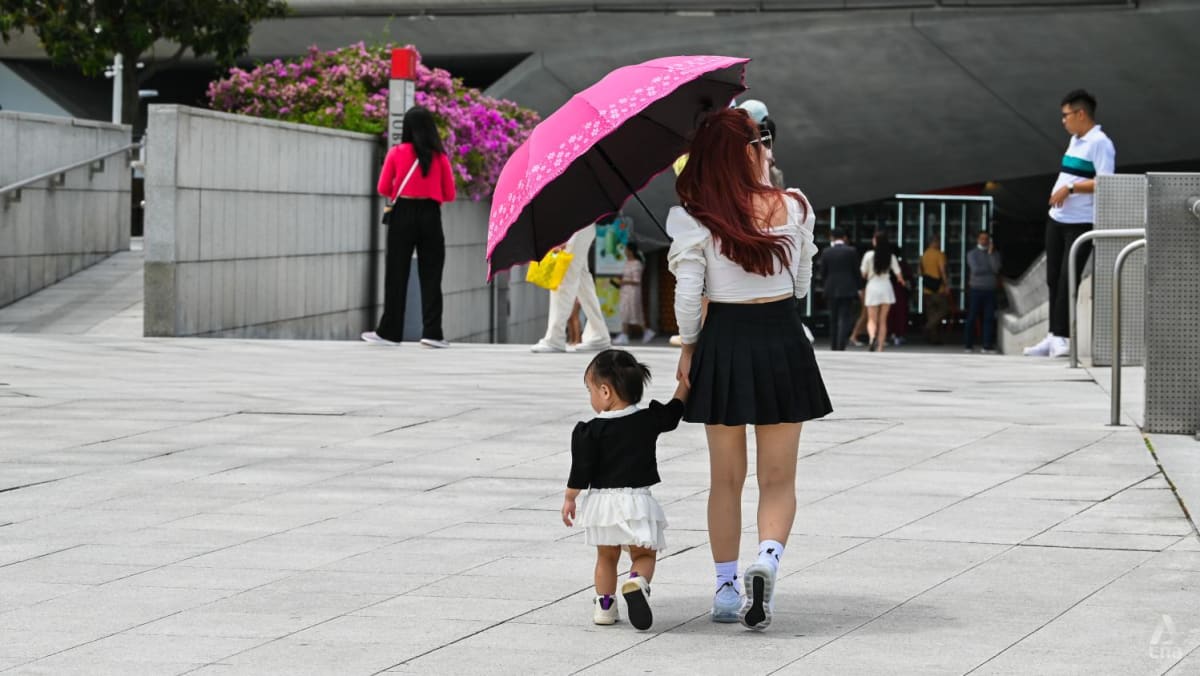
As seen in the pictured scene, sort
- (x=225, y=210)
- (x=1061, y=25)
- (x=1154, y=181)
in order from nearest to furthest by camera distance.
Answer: (x=1154, y=181), (x=225, y=210), (x=1061, y=25)

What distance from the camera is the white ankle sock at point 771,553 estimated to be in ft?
17.0

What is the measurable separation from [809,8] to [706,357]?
2781 centimetres

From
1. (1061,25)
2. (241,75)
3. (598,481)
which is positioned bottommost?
(598,481)

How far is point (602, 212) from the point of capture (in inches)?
221

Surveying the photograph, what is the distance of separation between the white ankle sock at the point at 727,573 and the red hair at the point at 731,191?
854 mm

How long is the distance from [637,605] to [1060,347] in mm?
9934

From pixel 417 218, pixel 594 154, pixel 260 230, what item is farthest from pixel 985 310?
pixel 594 154

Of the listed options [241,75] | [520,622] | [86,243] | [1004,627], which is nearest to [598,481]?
[520,622]

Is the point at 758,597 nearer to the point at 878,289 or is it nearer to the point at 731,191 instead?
the point at 731,191

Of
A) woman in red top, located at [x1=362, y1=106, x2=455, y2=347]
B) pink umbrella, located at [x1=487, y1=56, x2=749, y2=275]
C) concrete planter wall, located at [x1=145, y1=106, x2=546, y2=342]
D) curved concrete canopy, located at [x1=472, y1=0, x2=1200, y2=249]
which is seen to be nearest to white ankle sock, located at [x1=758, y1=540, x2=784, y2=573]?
pink umbrella, located at [x1=487, y1=56, x2=749, y2=275]

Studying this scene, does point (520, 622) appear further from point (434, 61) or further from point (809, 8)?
point (434, 61)

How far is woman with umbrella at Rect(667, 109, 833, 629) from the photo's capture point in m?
→ 5.25

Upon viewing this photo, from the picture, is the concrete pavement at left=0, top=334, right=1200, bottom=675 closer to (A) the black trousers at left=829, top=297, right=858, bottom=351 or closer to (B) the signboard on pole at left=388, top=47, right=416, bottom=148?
(B) the signboard on pole at left=388, top=47, right=416, bottom=148

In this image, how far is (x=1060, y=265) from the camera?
14227mm
